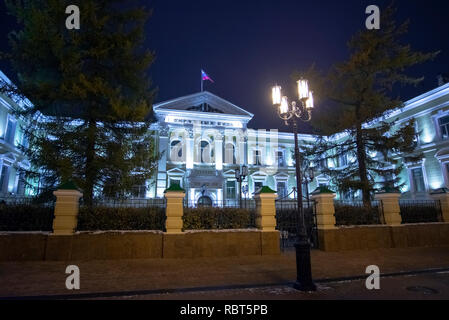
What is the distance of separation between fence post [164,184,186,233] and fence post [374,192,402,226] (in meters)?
8.55

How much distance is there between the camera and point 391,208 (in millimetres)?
10711

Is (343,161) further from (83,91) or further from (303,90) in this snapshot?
(83,91)

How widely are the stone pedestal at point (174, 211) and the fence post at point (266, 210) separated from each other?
283cm

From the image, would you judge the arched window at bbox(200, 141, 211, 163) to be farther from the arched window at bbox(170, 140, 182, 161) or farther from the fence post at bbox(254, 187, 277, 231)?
the fence post at bbox(254, 187, 277, 231)

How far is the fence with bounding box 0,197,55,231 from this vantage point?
8.12 m

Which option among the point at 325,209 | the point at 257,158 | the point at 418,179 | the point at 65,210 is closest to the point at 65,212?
the point at 65,210

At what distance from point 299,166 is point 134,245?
579 centimetres

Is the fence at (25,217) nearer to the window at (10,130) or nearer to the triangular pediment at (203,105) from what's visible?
the window at (10,130)

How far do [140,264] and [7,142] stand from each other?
19839mm

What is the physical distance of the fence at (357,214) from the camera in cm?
1067

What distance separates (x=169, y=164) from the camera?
2669 cm

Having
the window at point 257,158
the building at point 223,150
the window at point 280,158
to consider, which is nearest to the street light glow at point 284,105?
the building at point 223,150
